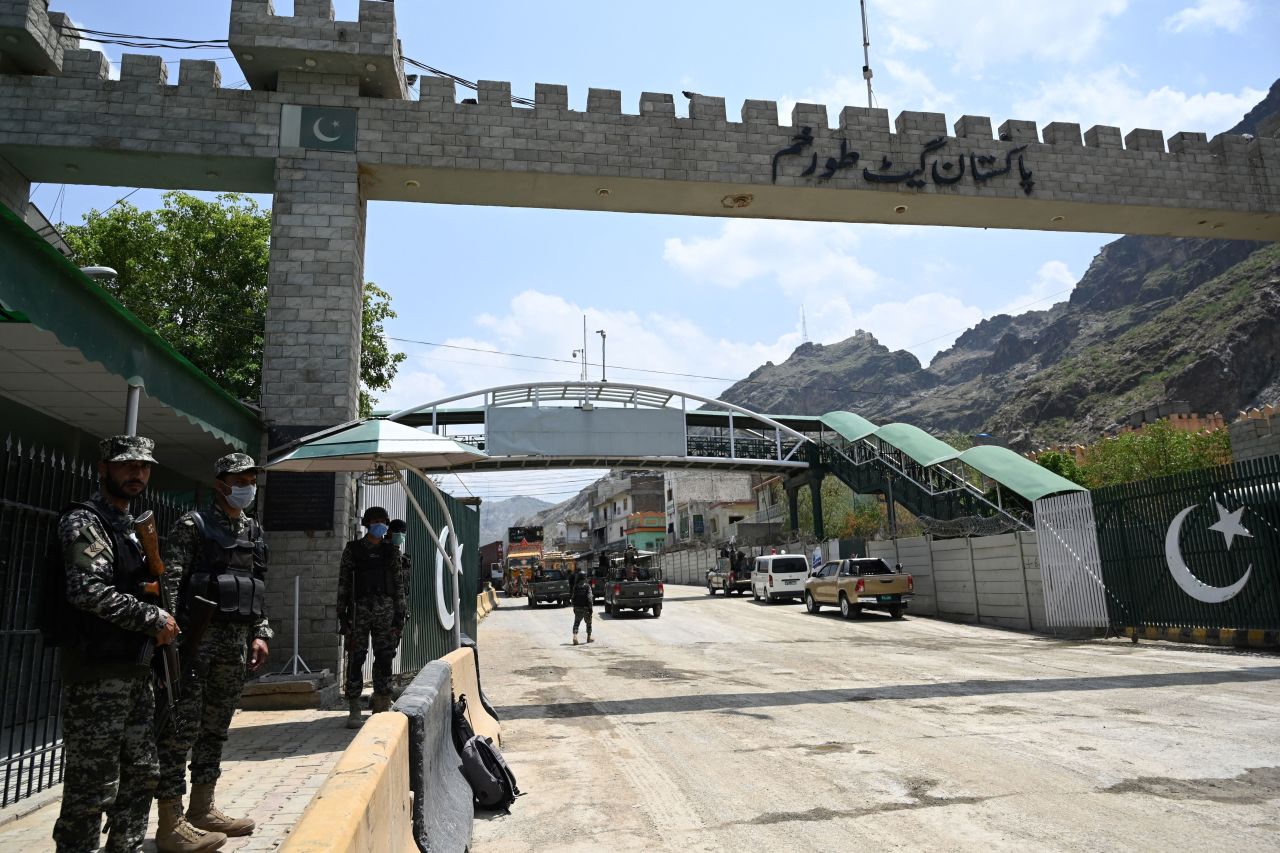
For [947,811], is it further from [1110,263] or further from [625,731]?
[1110,263]

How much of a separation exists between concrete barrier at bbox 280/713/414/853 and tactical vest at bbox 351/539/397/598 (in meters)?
4.39

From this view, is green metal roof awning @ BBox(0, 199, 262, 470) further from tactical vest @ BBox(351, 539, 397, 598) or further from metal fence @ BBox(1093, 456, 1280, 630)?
metal fence @ BBox(1093, 456, 1280, 630)

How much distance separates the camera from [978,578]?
2036cm

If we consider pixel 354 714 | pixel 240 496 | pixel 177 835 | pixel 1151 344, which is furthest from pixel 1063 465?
pixel 1151 344

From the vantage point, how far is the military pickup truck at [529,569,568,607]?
1367 inches

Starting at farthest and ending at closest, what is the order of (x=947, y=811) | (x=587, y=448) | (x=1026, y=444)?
(x=1026, y=444) → (x=587, y=448) → (x=947, y=811)

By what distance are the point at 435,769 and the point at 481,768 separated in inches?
48.2

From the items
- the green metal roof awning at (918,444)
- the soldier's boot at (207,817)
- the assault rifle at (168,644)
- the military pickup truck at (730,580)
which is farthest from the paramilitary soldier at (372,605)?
the military pickup truck at (730,580)

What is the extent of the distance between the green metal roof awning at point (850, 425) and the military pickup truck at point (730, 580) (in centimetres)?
766

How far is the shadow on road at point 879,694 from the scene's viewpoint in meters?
9.32

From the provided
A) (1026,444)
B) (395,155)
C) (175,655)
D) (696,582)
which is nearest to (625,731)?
(175,655)

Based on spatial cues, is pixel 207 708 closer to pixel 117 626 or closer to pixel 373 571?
pixel 117 626

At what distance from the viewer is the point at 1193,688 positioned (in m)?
9.23

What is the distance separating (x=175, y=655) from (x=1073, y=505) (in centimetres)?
1700
